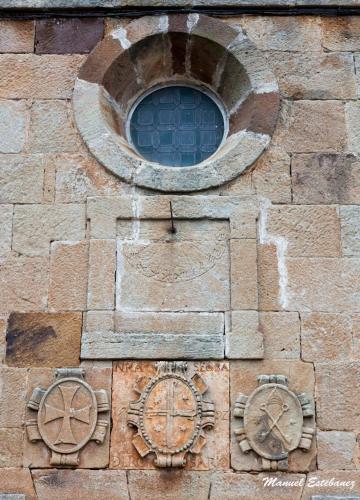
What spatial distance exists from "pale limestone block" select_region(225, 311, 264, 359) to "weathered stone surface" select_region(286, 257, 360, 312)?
318 millimetres

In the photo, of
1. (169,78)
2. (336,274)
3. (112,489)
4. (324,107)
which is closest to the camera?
(112,489)

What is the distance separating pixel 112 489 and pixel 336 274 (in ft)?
7.45

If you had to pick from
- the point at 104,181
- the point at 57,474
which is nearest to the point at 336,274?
the point at 104,181

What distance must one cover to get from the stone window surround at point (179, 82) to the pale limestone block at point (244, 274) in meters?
0.57

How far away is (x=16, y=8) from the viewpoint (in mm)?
7523

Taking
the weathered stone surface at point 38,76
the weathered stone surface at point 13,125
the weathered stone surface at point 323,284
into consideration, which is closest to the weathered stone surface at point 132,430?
the weathered stone surface at point 323,284

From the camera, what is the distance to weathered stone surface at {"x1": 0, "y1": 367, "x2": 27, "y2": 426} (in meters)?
6.29

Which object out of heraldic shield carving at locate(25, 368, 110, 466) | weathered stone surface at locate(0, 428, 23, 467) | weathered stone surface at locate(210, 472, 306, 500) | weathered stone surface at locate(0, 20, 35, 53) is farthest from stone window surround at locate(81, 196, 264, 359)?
weathered stone surface at locate(0, 20, 35, 53)

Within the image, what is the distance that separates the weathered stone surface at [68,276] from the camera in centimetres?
659

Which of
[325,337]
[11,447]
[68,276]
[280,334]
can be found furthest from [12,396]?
[325,337]

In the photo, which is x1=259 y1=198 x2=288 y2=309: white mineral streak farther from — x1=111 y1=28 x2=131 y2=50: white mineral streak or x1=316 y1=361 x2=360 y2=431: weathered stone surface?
x1=111 y1=28 x2=131 y2=50: white mineral streak

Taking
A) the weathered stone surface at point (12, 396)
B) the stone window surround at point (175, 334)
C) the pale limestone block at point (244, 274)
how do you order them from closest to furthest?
the weathered stone surface at point (12, 396) < the stone window surround at point (175, 334) < the pale limestone block at point (244, 274)

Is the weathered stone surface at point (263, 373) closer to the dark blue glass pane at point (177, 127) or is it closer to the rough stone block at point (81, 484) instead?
the rough stone block at point (81, 484)

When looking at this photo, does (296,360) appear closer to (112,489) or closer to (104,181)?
(112,489)
